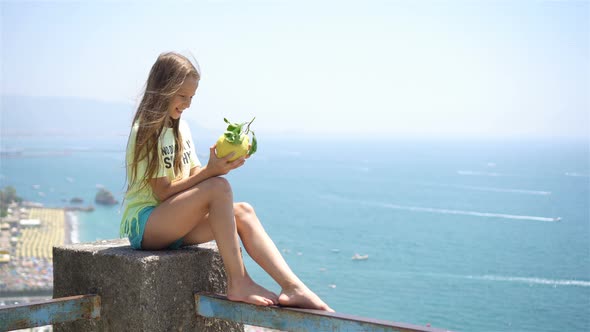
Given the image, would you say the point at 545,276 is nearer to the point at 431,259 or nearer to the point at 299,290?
the point at 431,259

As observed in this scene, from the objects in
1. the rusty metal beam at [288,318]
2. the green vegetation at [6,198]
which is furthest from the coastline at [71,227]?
the rusty metal beam at [288,318]

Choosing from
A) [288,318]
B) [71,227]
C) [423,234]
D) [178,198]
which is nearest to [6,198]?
[71,227]

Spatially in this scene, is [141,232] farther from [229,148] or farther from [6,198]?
[6,198]

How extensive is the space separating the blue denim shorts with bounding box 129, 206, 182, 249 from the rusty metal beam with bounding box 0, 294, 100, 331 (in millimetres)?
238

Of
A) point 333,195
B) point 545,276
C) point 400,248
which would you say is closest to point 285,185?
point 333,195

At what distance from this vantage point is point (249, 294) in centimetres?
243

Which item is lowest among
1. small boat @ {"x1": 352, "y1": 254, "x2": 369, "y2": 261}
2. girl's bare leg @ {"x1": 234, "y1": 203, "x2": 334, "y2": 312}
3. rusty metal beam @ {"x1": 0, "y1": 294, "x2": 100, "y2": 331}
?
small boat @ {"x1": 352, "y1": 254, "x2": 369, "y2": 261}

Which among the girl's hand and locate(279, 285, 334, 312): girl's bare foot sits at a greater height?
the girl's hand

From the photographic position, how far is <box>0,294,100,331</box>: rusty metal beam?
7.41ft

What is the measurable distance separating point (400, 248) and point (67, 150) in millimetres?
116981

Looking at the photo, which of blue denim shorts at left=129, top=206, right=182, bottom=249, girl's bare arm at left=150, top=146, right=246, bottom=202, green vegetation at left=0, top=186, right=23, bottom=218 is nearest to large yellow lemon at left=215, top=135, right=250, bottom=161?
girl's bare arm at left=150, top=146, right=246, bottom=202

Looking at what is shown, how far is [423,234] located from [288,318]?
2520 inches

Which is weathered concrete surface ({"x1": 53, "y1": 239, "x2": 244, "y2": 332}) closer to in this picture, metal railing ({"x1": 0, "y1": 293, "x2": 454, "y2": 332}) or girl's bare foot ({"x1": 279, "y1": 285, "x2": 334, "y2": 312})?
metal railing ({"x1": 0, "y1": 293, "x2": 454, "y2": 332})

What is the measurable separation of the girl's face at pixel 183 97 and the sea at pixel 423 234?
19.2 metres
